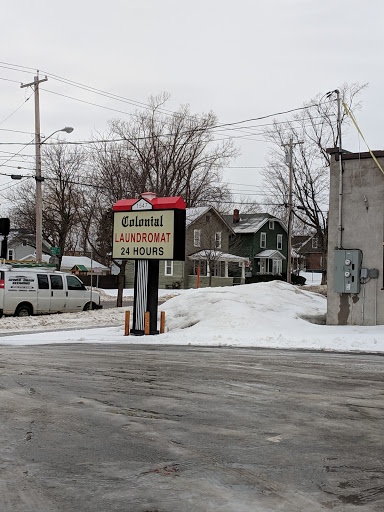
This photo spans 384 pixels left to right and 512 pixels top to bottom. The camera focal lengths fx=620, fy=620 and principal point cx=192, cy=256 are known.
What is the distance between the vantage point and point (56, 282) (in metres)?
→ 24.6

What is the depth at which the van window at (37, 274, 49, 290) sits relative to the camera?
2383 centimetres

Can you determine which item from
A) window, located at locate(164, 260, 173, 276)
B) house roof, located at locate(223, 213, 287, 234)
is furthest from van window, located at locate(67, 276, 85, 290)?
house roof, located at locate(223, 213, 287, 234)

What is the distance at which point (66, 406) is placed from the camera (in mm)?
7746

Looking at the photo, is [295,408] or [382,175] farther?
[382,175]

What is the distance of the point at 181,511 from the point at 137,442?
71.1 inches

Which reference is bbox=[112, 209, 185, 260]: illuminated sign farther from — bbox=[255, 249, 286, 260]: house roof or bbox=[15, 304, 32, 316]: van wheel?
bbox=[255, 249, 286, 260]: house roof

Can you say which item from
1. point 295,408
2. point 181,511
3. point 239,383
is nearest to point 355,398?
point 295,408

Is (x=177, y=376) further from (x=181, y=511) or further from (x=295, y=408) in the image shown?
(x=181, y=511)

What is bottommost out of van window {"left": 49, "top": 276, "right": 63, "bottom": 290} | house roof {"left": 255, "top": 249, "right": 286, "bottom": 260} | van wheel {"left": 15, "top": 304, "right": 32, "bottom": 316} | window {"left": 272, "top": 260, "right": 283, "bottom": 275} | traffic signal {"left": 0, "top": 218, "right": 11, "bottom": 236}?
van wheel {"left": 15, "top": 304, "right": 32, "bottom": 316}

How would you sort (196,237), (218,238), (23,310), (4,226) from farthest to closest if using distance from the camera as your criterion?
1. (218,238)
2. (196,237)
3. (23,310)
4. (4,226)

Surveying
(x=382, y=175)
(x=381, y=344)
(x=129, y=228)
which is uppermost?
(x=382, y=175)

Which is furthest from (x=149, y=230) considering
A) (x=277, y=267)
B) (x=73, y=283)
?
(x=277, y=267)

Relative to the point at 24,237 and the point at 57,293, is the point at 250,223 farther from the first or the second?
the point at 57,293

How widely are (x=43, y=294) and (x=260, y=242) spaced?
4486 cm
